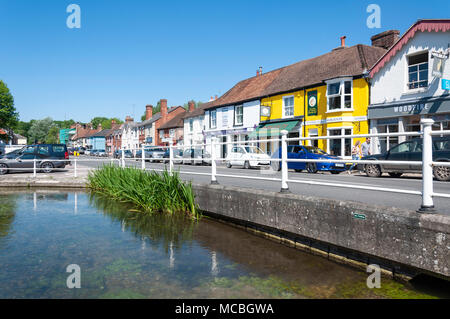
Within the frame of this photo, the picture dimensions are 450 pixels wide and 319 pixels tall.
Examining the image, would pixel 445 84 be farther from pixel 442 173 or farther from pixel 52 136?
pixel 52 136

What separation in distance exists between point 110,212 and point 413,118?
54.9 feet

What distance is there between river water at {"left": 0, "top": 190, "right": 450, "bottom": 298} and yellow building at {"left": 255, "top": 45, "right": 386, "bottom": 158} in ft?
41.7

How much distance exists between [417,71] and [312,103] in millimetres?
7499

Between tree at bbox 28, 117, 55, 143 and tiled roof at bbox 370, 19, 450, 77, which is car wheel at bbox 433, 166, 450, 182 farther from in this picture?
tree at bbox 28, 117, 55, 143

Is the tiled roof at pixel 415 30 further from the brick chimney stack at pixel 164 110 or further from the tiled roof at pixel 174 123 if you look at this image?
the brick chimney stack at pixel 164 110

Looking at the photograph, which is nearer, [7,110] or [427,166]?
[427,166]

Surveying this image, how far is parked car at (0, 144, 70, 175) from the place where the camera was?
18531 mm

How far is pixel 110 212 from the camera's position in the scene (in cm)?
927

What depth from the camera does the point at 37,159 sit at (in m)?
18.3

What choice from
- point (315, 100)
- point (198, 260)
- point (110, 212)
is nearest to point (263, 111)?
point (315, 100)

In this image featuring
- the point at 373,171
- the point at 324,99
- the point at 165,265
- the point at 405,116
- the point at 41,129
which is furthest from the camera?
the point at 41,129

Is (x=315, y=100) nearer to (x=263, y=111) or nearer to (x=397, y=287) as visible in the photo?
(x=263, y=111)

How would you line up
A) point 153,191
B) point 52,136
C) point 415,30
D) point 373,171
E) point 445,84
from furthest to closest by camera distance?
point 52,136 < point 415,30 < point 445,84 < point 373,171 < point 153,191

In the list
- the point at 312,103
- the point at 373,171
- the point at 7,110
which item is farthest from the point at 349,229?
the point at 7,110
